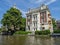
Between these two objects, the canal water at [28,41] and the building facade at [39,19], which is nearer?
the canal water at [28,41]

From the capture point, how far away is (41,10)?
5703 centimetres

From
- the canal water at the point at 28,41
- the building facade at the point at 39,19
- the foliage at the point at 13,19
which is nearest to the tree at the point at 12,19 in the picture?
the foliage at the point at 13,19

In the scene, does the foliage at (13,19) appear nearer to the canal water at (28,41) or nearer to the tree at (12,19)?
the tree at (12,19)

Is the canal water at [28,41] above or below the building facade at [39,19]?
below

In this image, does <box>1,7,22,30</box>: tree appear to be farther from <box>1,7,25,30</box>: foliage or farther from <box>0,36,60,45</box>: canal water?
<box>0,36,60,45</box>: canal water

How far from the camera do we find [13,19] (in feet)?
192

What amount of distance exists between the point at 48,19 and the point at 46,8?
437 centimetres

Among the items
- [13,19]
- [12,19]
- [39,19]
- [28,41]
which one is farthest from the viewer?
[13,19]

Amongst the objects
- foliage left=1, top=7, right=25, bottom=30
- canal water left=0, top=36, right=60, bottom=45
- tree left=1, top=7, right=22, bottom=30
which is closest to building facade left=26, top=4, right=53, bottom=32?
foliage left=1, top=7, right=25, bottom=30

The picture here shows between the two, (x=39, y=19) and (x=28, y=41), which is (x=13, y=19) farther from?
(x=28, y=41)

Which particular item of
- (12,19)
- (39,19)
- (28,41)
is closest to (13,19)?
(12,19)

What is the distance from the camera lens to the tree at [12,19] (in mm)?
58500

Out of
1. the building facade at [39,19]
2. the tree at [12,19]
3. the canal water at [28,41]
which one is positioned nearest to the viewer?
the canal water at [28,41]

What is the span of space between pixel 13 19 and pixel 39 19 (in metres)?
10.7
